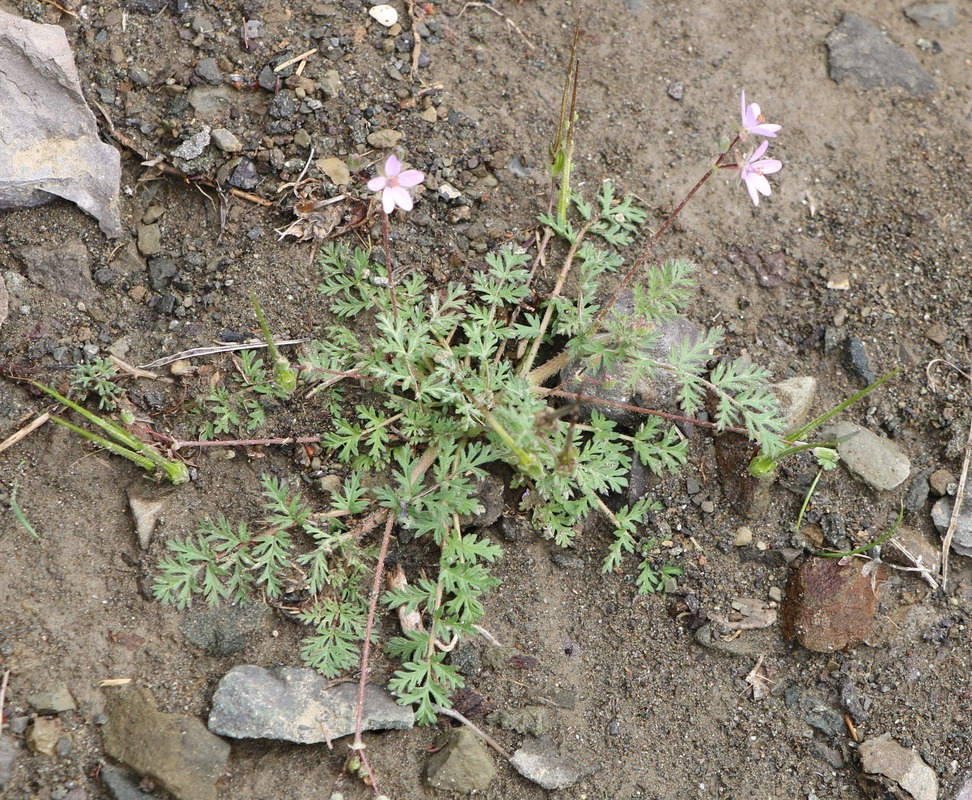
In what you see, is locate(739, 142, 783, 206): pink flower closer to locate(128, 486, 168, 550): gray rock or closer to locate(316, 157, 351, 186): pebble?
locate(316, 157, 351, 186): pebble

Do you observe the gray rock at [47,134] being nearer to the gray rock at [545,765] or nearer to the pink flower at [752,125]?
the pink flower at [752,125]

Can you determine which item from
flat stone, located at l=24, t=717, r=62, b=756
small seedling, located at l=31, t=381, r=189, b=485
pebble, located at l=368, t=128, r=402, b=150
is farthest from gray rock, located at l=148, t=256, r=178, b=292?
flat stone, located at l=24, t=717, r=62, b=756

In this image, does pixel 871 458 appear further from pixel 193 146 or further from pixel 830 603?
pixel 193 146

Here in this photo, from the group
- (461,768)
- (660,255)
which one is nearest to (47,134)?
(660,255)

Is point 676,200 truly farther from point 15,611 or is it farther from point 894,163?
point 15,611

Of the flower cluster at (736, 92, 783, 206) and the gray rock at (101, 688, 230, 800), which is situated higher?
the flower cluster at (736, 92, 783, 206)

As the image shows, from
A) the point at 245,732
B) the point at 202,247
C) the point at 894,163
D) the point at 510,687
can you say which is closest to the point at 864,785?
the point at 510,687
